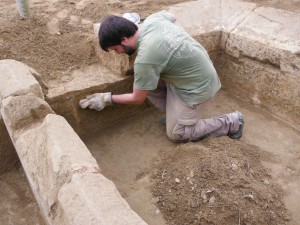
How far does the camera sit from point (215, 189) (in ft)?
7.79

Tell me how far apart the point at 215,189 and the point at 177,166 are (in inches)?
14.3

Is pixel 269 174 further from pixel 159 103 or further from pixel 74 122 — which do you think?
pixel 74 122

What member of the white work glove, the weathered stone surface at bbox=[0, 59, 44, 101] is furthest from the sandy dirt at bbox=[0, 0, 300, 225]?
the weathered stone surface at bbox=[0, 59, 44, 101]

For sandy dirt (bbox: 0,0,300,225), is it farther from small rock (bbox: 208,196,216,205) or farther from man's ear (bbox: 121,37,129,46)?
man's ear (bbox: 121,37,129,46)

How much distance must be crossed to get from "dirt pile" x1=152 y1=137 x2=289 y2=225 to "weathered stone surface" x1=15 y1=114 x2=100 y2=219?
805 millimetres

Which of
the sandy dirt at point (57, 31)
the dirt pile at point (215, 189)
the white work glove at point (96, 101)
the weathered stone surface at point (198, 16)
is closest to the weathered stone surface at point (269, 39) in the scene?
the weathered stone surface at point (198, 16)

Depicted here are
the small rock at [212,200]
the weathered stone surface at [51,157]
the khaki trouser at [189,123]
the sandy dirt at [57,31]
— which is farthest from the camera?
the sandy dirt at [57,31]

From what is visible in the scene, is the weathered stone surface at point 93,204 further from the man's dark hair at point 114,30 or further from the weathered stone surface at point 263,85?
the weathered stone surface at point 263,85

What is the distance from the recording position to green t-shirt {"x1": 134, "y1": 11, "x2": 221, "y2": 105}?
8.30 feet

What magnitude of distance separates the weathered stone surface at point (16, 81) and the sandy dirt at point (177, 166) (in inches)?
15.5

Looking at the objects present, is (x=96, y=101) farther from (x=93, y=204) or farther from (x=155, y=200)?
(x=93, y=204)

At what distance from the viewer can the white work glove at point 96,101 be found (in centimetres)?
282

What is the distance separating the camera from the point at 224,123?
9.85 feet

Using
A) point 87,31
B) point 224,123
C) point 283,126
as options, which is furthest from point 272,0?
point 87,31
